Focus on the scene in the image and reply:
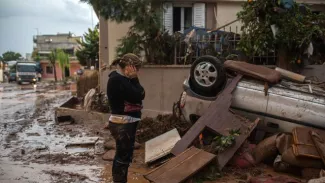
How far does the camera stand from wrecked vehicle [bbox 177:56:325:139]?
5840 mm

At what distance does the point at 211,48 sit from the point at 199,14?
2.92 metres

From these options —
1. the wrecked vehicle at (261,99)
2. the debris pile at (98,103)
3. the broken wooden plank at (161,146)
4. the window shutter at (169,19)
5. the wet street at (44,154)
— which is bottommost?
the wet street at (44,154)

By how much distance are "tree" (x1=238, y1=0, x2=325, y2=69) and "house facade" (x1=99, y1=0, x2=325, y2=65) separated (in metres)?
2.99

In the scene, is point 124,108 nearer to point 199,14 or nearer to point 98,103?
point 98,103

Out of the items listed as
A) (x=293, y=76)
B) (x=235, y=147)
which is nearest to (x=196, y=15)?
(x=293, y=76)

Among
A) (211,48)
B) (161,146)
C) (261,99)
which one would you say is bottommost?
(161,146)

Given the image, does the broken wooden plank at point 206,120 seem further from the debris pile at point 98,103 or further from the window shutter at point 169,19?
the window shutter at point 169,19

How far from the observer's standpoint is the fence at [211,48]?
886 centimetres

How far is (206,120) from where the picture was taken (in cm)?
588

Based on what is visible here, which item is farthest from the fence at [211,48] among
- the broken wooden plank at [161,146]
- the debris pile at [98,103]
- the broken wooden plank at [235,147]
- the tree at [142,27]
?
the broken wooden plank at [235,147]

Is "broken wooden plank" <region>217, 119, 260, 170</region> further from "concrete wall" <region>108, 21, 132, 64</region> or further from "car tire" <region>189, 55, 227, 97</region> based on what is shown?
"concrete wall" <region>108, 21, 132, 64</region>

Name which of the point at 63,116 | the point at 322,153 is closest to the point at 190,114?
the point at 322,153

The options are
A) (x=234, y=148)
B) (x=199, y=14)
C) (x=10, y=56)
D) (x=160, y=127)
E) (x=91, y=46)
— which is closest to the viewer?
(x=234, y=148)

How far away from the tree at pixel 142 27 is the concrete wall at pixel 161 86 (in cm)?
43
